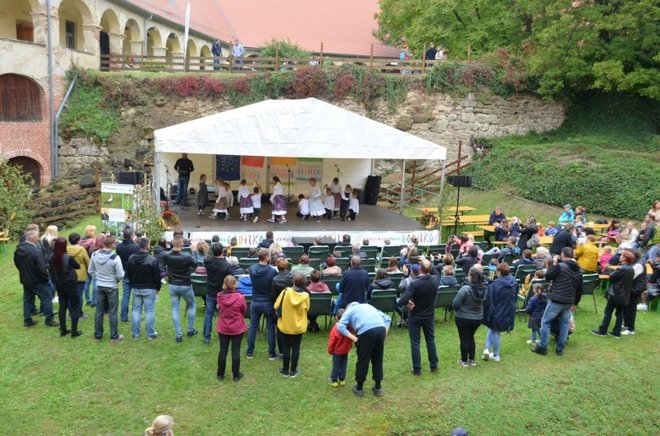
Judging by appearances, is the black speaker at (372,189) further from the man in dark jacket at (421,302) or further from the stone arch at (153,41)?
the stone arch at (153,41)

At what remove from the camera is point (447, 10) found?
2461 cm

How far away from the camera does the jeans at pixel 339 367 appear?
6359 mm

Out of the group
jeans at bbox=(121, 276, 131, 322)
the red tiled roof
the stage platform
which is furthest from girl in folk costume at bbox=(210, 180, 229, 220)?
the red tiled roof

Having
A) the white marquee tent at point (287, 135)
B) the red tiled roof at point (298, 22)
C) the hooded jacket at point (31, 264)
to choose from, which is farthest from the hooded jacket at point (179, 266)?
the red tiled roof at point (298, 22)

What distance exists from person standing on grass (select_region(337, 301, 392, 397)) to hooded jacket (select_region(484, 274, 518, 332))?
1654 millimetres

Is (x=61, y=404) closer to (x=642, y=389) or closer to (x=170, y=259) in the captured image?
(x=170, y=259)

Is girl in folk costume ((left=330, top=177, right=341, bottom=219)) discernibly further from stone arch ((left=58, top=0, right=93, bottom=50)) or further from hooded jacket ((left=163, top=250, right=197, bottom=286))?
stone arch ((left=58, top=0, right=93, bottom=50))

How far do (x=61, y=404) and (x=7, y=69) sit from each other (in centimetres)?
1883

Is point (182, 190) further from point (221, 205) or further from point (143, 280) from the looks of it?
point (143, 280)

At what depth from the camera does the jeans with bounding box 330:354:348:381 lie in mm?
6359

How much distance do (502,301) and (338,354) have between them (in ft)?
7.43

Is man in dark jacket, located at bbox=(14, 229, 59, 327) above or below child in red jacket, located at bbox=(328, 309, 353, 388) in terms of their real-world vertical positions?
above

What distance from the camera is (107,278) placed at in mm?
7234

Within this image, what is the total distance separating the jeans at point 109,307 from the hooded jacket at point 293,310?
2.54 metres
